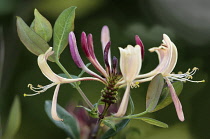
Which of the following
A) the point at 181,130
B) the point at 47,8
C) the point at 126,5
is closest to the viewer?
the point at 181,130

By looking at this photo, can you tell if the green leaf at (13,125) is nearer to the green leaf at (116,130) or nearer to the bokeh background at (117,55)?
the green leaf at (116,130)

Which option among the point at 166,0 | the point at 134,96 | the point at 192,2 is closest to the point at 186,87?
the point at 134,96

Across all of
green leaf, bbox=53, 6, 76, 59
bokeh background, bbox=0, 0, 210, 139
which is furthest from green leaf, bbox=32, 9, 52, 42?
bokeh background, bbox=0, 0, 210, 139

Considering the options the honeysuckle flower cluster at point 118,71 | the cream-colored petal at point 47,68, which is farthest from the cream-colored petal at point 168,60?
the cream-colored petal at point 47,68

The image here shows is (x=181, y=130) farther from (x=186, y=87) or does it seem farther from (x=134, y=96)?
(x=186, y=87)

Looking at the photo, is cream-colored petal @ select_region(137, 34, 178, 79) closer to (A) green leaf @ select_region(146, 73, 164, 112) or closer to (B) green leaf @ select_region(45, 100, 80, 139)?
(A) green leaf @ select_region(146, 73, 164, 112)
